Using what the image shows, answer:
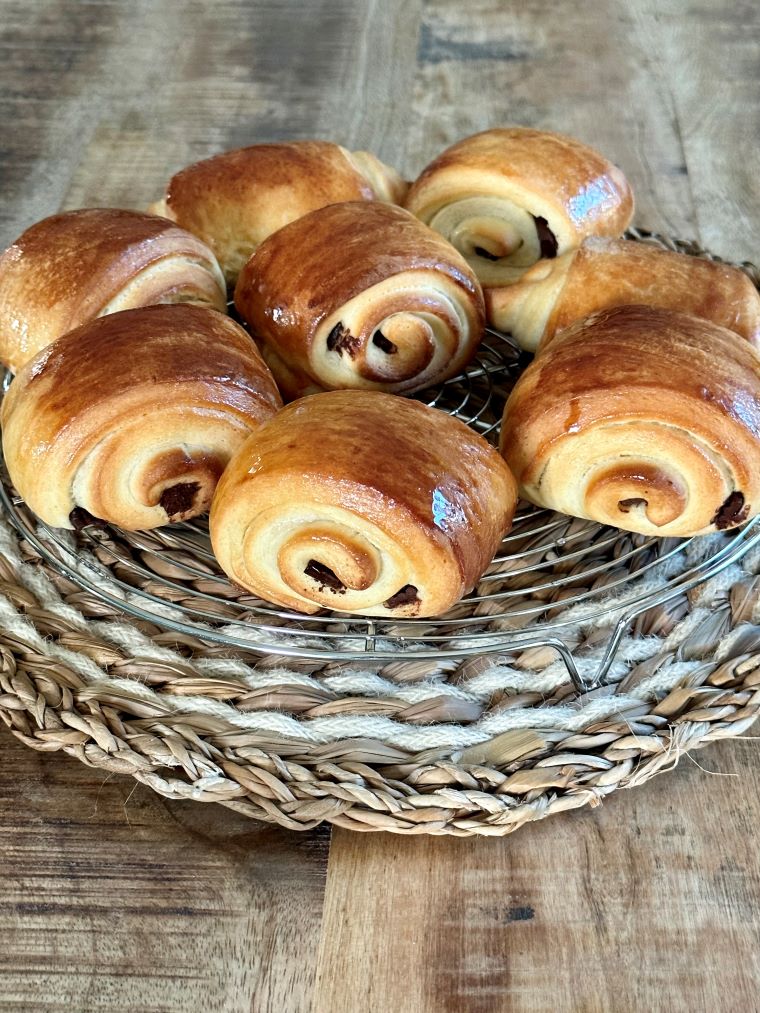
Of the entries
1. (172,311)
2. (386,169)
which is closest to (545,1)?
(386,169)

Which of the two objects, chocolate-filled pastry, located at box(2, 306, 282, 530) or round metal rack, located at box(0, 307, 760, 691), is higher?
chocolate-filled pastry, located at box(2, 306, 282, 530)

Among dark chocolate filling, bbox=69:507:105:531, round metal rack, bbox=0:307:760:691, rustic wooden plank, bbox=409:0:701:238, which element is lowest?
rustic wooden plank, bbox=409:0:701:238

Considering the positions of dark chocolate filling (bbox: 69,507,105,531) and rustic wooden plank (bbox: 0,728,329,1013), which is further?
dark chocolate filling (bbox: 69,507,105,531)

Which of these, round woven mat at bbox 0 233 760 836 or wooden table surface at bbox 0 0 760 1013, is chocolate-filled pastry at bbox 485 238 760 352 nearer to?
round woven mat at bbox 0 233 760 836

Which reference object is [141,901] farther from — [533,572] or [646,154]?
[646,154]

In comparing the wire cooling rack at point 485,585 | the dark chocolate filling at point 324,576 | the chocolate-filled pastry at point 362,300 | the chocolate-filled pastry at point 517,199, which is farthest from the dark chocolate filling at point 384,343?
the dark chocolate filling at point 324,576

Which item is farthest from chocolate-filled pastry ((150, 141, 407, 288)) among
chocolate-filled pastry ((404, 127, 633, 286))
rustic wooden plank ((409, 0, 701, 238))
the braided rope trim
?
rustic wooden plank ((409, 0, 701, 238))

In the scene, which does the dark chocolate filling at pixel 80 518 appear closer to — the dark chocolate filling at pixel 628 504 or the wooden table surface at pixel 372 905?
the wooden table surface at pixel 372 905
